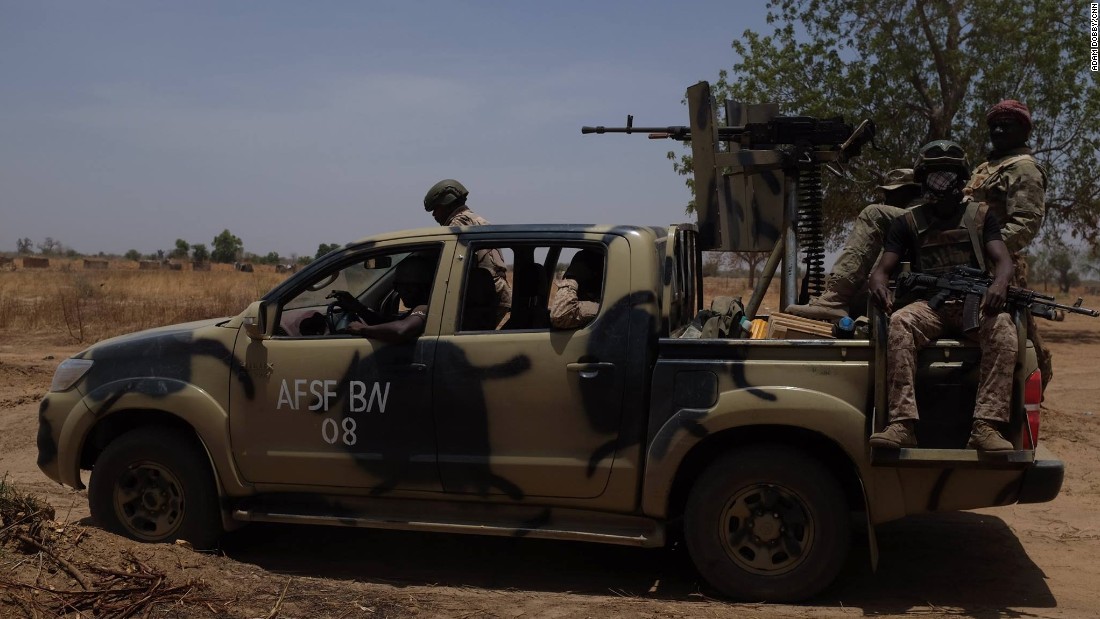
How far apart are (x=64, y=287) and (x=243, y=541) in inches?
999

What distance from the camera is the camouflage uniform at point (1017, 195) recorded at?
205 inches

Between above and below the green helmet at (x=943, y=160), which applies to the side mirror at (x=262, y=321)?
below

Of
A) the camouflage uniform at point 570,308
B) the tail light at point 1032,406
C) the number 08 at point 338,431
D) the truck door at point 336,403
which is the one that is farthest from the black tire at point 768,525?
the number 08 at point 338,431

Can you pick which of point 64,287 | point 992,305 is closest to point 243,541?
point 992,305

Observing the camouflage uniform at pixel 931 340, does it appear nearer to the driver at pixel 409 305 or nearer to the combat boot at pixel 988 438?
the combat boot at pixel 988 438

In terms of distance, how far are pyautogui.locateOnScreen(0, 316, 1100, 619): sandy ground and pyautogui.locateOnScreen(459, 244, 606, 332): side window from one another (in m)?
1.34

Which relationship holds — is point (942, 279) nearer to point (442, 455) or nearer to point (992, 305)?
point (992, 305)

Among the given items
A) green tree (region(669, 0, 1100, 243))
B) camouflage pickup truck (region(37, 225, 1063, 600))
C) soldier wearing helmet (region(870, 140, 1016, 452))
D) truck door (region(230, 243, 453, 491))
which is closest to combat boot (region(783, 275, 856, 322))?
soldier wearing helmet (region(870, 140, 1016, 452))

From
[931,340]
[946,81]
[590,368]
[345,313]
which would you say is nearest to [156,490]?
[345,313]

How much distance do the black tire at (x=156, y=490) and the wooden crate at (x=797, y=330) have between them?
307 centimetres

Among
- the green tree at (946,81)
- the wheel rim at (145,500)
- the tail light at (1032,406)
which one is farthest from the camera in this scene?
the green tree at (946,81)

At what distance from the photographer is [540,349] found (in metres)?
4.88

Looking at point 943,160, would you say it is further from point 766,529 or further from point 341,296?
point 341,296

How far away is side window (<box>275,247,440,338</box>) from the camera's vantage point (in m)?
5.30
